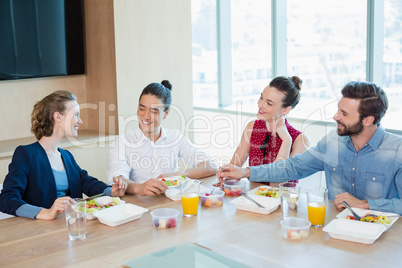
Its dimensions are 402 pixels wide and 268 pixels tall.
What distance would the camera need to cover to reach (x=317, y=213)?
1844 millimetres

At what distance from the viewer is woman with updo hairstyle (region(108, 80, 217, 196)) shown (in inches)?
106

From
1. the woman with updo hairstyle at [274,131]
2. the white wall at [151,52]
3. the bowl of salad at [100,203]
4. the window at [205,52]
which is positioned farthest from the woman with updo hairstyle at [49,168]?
the window at [205,52]

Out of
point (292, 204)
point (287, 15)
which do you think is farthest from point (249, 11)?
point (292, 204)

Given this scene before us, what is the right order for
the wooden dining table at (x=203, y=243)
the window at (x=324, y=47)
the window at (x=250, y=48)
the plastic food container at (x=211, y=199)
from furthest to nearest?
1. the window at (x=250, y=48)
2. the window at (x=324, y=47)
3. the plastic food container at (x=211, y=199)
4. the wooden dining table at (x=203, y=243)

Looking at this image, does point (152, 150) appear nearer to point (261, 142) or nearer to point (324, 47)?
point (261, 142)

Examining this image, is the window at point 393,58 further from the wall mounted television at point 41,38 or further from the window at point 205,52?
the wall mounted television at point 41,38

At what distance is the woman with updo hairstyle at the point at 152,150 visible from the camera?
8.82ft

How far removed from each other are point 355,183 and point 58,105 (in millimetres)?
1496

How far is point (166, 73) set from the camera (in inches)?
166

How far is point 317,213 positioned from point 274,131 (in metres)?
1.18

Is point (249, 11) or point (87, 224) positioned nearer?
point (87, 224)

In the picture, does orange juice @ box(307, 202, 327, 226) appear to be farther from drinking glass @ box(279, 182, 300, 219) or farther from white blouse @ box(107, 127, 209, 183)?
white blouse @ box(107, 127, 209, 183)

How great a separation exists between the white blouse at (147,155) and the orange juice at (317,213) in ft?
3.44

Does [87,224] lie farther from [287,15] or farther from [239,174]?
[287,15]
